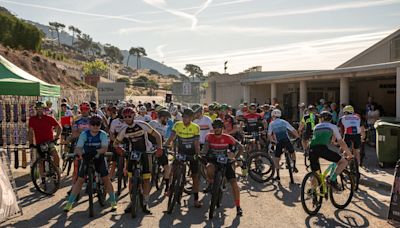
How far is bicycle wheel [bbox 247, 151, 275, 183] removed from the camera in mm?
10702

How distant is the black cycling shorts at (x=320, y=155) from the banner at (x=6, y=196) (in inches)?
211

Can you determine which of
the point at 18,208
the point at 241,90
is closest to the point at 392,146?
the point at 18,208

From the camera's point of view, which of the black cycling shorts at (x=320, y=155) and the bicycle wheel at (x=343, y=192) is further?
the bicycle wheel at (x=343, y=192)

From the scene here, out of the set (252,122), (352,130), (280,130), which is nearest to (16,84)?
(252,122)

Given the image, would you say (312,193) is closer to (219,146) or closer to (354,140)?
(219,146)

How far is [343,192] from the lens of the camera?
850cm

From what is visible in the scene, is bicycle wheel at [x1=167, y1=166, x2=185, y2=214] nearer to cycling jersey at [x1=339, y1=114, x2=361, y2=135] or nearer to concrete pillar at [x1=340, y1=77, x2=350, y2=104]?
cycling jersey at [x1=339, y1=114, x2=361, y2=135]

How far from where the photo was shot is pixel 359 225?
7.19m

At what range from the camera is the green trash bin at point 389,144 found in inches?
500

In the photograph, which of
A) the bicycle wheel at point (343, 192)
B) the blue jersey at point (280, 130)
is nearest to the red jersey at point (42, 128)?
the blue jersey at point (280, 130)

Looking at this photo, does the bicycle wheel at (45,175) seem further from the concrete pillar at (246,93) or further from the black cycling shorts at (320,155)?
the concrete pillar at (246,93)

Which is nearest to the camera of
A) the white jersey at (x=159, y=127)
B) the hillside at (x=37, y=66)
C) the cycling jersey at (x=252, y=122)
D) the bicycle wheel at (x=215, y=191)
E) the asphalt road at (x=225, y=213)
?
the asphalt road at (x=225, y=213)

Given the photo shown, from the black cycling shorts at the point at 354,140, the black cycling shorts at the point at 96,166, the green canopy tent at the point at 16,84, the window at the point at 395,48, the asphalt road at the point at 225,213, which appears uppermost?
the window at the point at 395,48

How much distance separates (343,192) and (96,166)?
483 cm
